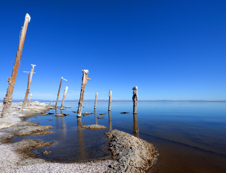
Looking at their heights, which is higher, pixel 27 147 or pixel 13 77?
pixel 13 77

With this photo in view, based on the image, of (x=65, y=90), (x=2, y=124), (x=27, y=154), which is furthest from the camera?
(x=65, y=90)

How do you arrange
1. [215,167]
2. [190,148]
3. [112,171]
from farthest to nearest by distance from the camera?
1. [190,148]
2. [215,167]
3. [112,171]

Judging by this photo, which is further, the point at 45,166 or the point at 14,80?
the point at 14,80

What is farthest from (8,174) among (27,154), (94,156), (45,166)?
(94,156)

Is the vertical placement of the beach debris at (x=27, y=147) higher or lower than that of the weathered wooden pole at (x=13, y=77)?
lower

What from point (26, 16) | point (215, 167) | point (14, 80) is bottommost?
point (215, 167)

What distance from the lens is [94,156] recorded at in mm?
4512

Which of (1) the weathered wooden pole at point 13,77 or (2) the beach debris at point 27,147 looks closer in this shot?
(2) the beach debris at point 27,147

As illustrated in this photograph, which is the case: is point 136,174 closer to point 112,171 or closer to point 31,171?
point 112,171

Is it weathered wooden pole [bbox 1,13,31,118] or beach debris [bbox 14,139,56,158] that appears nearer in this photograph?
beach debris [bbox 14,139,56,158]

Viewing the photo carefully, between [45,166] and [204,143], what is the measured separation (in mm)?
7387

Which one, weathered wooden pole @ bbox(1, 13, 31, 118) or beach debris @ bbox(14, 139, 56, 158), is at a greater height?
weathered wooden pole @ bbox(1, 13, 31, 118)

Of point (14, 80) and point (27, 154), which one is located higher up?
point (14, 80)

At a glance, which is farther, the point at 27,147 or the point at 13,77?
the point at 13,77
